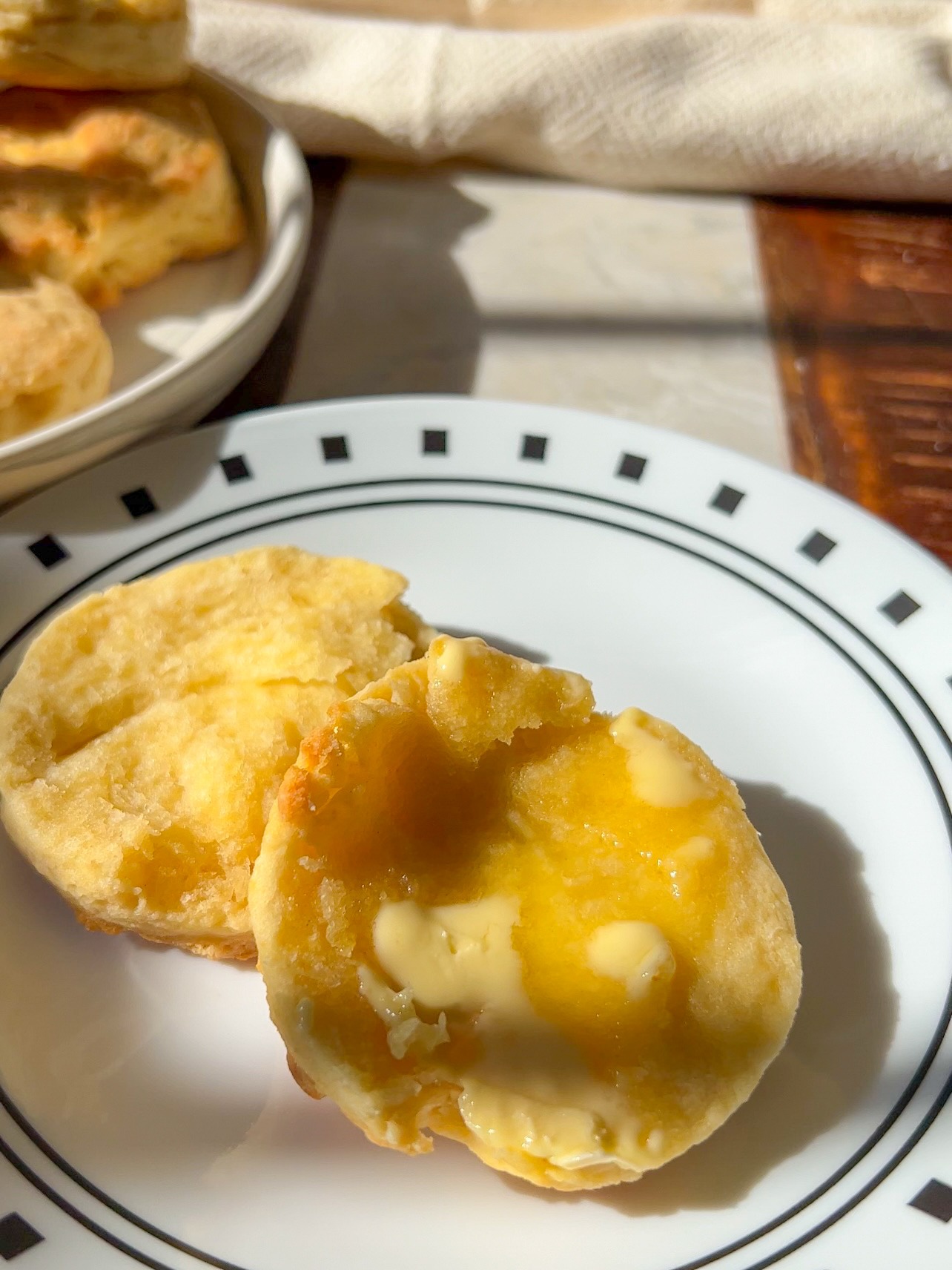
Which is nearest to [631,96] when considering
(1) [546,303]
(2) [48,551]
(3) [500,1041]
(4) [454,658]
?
(1) [546,303]

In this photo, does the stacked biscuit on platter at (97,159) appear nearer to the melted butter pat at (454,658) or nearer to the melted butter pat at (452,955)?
the melted butter pat at (454,658)

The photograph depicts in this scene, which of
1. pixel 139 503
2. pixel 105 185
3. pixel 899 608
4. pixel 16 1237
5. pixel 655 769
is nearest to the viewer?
pixel 16 1237

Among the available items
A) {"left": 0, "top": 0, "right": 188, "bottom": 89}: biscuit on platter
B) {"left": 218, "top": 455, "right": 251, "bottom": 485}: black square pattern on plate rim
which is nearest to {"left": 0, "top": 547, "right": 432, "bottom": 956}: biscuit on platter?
{"left": 218, "top": 455, "right": 251, "bottom": 485}: black square pattern on plate rim

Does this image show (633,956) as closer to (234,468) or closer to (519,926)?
(519,926)

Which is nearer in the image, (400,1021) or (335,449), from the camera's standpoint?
(400,1021)

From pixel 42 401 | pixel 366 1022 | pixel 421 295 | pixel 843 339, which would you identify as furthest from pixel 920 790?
pixel 421 295

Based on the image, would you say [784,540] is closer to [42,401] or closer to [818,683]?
[818,683]

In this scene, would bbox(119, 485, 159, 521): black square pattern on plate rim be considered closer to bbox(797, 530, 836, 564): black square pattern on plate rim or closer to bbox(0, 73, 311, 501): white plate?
bbox(0, 73, 311, 501): white plate
